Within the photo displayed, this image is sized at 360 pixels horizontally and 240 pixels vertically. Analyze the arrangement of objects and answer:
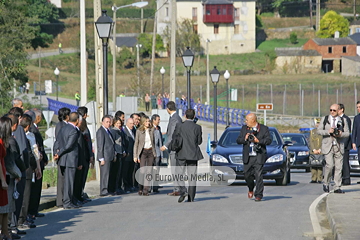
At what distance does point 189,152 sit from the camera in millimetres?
14836

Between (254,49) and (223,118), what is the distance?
69025 mm

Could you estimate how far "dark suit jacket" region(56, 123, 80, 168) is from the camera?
1395cm

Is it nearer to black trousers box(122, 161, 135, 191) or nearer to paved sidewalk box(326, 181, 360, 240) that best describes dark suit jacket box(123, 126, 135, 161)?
black trousers box(122, 161, 135, 191)

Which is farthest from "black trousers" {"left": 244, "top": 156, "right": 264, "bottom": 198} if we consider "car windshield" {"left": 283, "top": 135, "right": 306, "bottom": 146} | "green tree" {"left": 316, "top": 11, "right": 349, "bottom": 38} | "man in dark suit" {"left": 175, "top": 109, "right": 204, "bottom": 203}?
"green tree" {"left": 316, "top": 11, "right": 349, "bottom": 38}

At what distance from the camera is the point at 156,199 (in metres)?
15.9

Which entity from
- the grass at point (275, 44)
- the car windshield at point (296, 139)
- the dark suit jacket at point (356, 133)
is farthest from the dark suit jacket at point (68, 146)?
the grass at point (275, 44)

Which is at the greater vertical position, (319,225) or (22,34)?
(22,34)

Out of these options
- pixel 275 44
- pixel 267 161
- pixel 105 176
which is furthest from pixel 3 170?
pixel 275 44

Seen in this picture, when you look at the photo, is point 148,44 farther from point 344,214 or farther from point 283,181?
point 344,214

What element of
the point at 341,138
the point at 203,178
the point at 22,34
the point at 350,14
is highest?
the point at 350,14

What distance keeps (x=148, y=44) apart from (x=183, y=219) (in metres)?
99.6

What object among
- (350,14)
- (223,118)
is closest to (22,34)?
(223,118)

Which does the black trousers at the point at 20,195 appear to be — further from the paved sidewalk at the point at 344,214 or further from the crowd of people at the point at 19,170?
the paved sidewalk at the point at 344,214

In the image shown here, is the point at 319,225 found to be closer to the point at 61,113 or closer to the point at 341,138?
the point at 341,138
